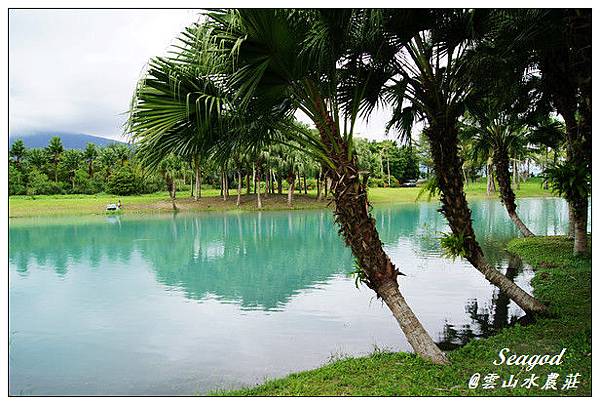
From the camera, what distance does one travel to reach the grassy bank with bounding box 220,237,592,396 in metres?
5.35

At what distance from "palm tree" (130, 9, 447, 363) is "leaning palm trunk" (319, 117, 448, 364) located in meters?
0.01

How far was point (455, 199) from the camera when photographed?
8.07m

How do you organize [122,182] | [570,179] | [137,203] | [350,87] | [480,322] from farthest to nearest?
[122,182] < [137,203] < [480,322] < [350,87] < [570,179]

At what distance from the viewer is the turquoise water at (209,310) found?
23.4ft

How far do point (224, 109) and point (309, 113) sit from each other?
1.02 metres

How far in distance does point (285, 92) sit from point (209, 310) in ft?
18.7

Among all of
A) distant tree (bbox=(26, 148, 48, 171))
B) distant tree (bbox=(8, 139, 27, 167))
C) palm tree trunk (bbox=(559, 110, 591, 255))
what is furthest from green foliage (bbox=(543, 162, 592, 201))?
distant tree (bbox=(26, 148, 48, 171))

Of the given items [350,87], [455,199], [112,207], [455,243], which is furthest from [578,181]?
[112,207]

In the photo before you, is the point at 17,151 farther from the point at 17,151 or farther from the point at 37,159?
the point at 37,159

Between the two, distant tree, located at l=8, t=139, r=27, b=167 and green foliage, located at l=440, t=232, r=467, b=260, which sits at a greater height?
distant tree, located at l=8, t=139, r=27, b=167

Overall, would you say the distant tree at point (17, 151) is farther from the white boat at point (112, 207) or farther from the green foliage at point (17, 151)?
the white boat at point (112, 207)

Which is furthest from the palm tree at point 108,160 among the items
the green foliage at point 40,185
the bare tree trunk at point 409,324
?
the bare tree trunk at point 409,324

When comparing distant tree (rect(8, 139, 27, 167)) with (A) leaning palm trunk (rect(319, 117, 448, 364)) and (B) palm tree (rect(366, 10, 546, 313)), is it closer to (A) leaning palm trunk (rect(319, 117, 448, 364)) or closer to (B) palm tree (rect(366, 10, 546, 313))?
(B) palm tree (rect(366, 10, 546, 313))

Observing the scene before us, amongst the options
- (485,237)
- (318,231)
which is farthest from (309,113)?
(318,231)
